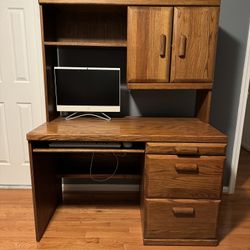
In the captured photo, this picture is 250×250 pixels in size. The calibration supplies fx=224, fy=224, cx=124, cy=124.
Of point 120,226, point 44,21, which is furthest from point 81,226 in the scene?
point 44,21

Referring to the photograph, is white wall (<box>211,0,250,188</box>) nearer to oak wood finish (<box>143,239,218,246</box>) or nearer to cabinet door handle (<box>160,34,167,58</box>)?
cabinet door handle (<box>160,34,167,58</box>)

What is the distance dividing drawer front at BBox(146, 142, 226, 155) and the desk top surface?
26 mm

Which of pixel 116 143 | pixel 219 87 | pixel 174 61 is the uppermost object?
pixel 174 61

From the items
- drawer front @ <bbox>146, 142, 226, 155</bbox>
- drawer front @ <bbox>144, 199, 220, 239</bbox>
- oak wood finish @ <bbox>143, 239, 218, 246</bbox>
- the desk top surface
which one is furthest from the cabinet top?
oak wood finish @ <bbox>143, 239, 218, 246</bbox>

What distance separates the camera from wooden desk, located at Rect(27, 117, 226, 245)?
141 centimetres

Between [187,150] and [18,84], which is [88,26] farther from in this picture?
[187,150]

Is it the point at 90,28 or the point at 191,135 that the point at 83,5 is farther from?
the point at 191,135

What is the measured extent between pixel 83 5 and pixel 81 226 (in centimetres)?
164

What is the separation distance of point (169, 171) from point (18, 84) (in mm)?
1562

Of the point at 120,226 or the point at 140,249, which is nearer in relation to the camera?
the point at 140,249

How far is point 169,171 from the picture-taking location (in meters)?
1.43

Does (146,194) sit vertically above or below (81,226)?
above

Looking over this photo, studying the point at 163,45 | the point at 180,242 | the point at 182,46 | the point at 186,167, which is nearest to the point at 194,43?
the point at 182,46

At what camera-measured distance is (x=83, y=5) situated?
159cm
